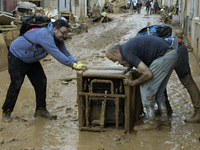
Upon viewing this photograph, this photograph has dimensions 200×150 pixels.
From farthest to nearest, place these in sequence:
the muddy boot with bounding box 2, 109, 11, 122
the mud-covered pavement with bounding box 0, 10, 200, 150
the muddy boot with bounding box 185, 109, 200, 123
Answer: the muddy boot with bounding box 2, 109, 11, 122 → the muddy boot with bounding box 185, 109, 200, 123 → the mud-covered pavement with bounding box 0, 10, 200, 150

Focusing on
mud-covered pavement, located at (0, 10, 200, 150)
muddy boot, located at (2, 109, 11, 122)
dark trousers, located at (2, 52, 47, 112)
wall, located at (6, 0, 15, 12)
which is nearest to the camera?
mud-covered pavement, located at (0, 10, 200, 150)

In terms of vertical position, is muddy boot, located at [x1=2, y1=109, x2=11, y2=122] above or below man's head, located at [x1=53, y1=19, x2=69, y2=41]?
below

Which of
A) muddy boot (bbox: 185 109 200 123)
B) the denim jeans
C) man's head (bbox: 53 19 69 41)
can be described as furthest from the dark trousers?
muddy boot (bbox: 185 109 200 123)

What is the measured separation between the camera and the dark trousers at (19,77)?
447 centimetres

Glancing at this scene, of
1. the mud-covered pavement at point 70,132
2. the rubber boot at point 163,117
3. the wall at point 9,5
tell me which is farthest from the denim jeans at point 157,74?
the wall at point 9,5

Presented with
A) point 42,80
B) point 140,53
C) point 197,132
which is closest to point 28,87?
point 42,80

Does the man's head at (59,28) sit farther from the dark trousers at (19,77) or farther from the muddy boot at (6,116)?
the muddy boot at (6,116)

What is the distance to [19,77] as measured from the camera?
450cm

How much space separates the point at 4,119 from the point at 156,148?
2.65 meters

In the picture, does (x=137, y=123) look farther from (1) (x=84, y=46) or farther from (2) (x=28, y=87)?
(1) (x=84, y=46)

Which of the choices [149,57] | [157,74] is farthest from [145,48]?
[157,74]

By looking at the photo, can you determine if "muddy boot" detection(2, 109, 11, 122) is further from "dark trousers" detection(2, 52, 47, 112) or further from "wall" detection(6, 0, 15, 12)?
"wall" detection(6, 0, 15, 12)

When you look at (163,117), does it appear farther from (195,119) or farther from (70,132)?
Result: (70,132)

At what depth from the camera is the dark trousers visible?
14.7 feet
